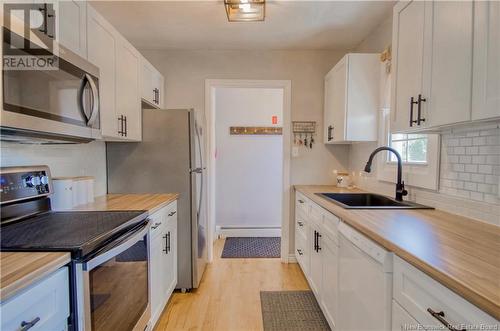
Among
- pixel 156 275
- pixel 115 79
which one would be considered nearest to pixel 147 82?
pixel 115 79

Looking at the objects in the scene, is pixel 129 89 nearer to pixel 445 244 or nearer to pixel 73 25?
pixel 73 25

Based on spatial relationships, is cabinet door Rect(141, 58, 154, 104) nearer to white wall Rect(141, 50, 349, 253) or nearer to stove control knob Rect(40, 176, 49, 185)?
white wall Rect(141, 50, 349, 253)

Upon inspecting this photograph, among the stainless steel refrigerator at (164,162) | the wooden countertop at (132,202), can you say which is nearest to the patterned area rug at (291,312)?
the stainless steel refrigerator at (164,162)

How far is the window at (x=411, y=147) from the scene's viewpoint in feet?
6.11

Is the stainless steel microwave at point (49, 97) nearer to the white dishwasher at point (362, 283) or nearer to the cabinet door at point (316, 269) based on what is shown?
the white dishwasher at point (362, 283)

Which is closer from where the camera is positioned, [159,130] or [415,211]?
[415,211]

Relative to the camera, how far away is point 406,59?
154cm

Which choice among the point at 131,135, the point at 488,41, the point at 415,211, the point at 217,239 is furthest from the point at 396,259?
the point at 217,239

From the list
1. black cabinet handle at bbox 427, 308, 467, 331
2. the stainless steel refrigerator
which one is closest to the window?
black cabinet handle at bbox 427, 308, 467, 331

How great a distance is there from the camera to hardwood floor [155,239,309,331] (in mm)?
2031

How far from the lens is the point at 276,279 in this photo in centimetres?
273

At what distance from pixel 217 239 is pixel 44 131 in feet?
10.2

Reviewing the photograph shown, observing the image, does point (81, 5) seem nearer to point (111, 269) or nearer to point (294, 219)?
point (111, 269)

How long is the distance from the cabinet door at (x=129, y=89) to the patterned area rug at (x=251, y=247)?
1.92 m
